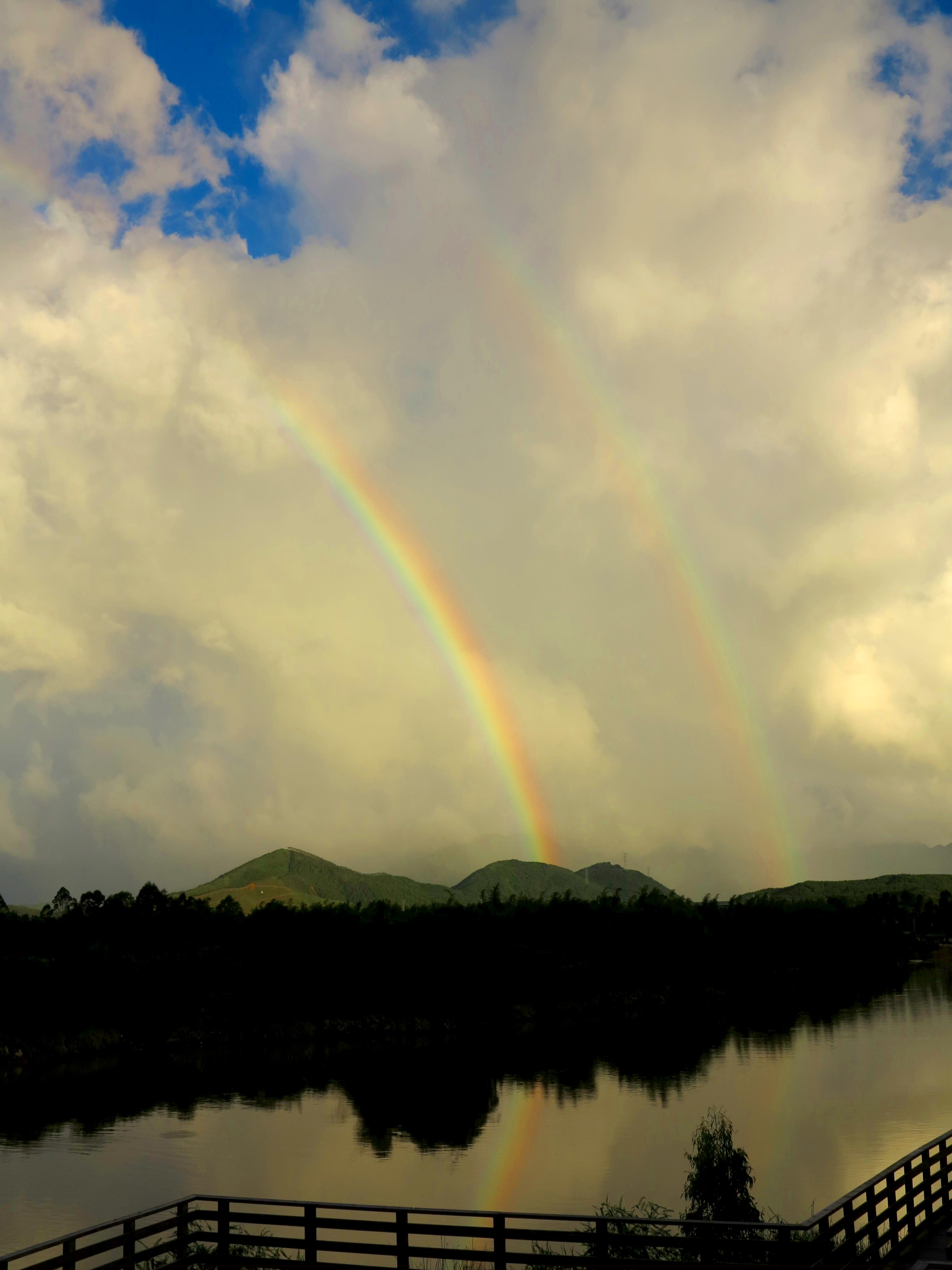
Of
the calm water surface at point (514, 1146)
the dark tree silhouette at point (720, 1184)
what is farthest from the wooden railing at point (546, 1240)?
the calm water surface at point (514, 1146)

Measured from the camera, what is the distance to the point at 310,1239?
51.8ft

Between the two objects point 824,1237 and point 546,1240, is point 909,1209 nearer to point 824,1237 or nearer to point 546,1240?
point 824,1237

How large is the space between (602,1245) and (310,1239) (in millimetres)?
4248

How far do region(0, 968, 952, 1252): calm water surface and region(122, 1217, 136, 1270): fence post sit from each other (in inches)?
767

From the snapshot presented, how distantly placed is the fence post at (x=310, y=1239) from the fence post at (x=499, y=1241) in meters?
2.60

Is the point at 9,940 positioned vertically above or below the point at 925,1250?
above

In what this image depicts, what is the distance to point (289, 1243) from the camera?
15492 mm

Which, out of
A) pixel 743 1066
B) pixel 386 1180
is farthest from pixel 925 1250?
pixel 743 1066

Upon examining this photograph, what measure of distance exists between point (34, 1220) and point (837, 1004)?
81.4 meters

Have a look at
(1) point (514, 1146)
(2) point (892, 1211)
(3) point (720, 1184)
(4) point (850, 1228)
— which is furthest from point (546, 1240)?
(1) point (514, 1146)

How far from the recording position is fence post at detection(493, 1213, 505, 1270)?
14.5 meters

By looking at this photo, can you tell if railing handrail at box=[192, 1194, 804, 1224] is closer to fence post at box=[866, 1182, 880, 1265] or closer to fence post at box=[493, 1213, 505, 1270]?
fence post at box=[493, 1213, 505, 1270]

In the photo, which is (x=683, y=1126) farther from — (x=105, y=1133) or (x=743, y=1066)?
(x=105, y=1133)

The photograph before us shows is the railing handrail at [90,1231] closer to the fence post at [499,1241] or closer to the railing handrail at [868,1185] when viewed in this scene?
the fence post at [499,1241]
